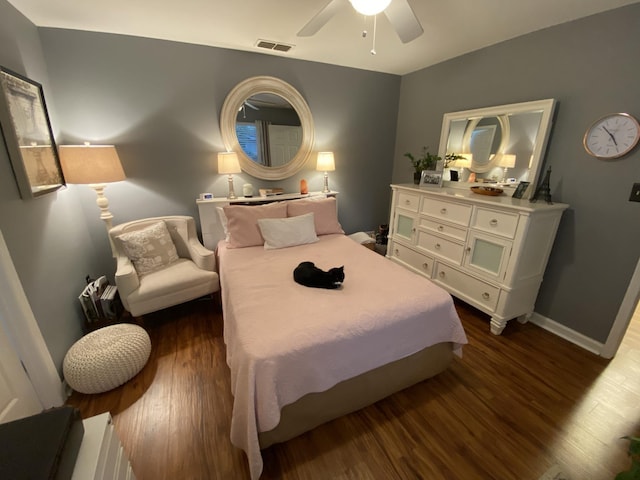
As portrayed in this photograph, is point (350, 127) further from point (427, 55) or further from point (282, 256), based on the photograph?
point (282, 256)

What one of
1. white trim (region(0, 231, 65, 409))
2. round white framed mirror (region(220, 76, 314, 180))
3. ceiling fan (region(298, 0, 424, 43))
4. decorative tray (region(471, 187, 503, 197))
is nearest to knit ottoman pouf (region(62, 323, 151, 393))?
white trim (region(0, 231, 65, 409))

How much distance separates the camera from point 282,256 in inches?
87.4

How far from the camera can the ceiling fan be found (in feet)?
4.28

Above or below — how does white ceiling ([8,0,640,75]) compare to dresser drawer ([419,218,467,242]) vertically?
above

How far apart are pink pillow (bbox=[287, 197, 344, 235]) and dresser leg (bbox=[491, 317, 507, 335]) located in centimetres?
162

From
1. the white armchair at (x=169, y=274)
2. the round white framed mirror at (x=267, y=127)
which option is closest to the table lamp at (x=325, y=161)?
the round white framed mirror at (x=267, y=127)

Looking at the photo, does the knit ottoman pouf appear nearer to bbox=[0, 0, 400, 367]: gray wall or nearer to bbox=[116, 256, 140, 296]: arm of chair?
bbox=[0, 0, 400, 367]: gray wall

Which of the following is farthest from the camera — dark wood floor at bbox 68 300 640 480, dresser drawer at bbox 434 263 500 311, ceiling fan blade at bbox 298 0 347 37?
dresser drawer at bbox 434 263 500 311

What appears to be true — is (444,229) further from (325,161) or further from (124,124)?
(124,124)

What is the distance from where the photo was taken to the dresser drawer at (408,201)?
2891 mm

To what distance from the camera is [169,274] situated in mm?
2264

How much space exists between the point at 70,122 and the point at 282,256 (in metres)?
2.14

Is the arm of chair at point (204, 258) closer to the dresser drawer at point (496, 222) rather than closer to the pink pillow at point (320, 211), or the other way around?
the pink pillow at point (320, 211)

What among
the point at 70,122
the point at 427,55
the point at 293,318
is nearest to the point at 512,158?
the point at 427,55
